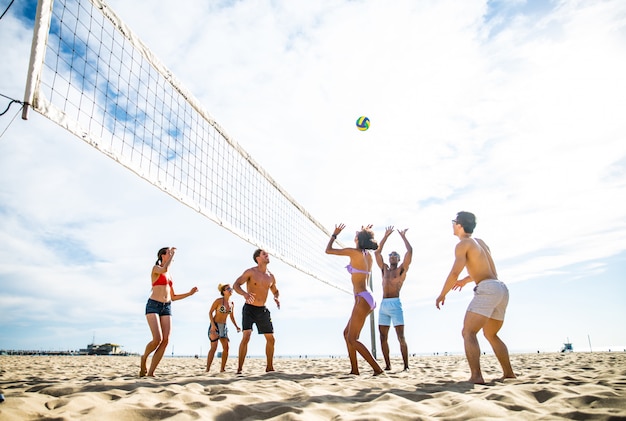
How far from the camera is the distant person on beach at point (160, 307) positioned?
4.28m

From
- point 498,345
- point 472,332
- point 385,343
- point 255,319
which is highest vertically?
point 255,319

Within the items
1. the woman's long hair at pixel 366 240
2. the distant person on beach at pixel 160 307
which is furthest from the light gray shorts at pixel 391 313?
the distant person on beach at pixel 160 307

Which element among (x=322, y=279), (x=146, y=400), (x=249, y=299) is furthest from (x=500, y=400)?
(x=322, y=279)

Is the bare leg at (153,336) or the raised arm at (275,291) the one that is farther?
the raised arm at (275,291)

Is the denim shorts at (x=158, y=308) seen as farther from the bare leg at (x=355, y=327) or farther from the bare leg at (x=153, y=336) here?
the bare leg at (x=355, y=327)

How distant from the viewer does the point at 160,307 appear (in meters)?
4.44

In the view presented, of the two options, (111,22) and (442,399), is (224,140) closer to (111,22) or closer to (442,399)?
(111,22)

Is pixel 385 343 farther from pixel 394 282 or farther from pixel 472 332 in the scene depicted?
pixel 472 332

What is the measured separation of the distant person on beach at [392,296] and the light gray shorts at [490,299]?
1844 mm

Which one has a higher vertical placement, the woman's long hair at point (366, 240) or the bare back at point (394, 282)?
the woman's long hair at point (366, 240)

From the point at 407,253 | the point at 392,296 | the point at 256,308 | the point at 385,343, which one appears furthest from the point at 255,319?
the point at 407,253

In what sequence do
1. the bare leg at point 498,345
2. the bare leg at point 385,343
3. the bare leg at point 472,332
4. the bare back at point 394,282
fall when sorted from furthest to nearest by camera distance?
the bare back at point 394,282 < the bare leg at point 385,343 < the bare leg at point 498,345 < the bare leg at point 472,332

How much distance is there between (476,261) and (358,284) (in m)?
1.42

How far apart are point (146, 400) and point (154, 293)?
2552 mm
